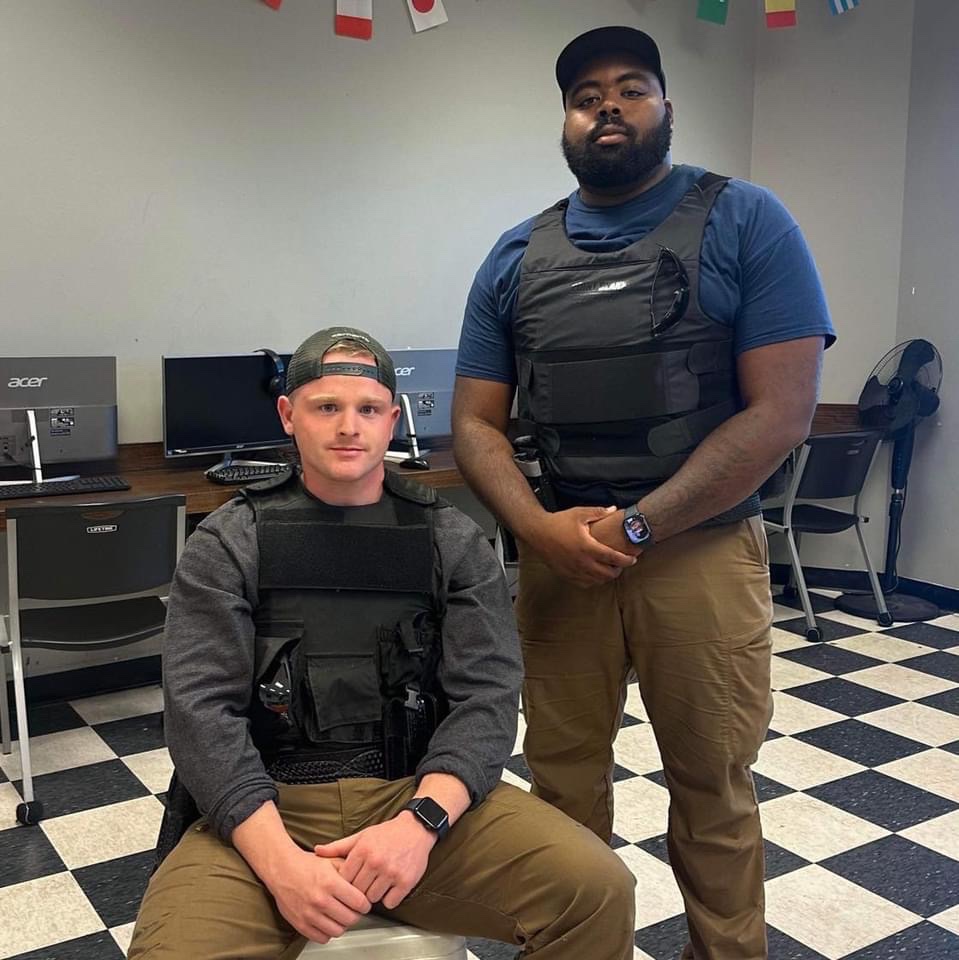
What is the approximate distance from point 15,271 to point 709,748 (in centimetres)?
282

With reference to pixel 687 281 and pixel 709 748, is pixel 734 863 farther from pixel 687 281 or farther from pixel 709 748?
pixel 687 281

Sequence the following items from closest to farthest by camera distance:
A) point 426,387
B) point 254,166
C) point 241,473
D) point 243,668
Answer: point 243,668 → point 241,473 → point 254,166 → point 426,387

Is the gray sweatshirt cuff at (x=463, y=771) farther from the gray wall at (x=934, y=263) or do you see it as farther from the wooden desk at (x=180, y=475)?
the gray wall at (x=934, y=263)

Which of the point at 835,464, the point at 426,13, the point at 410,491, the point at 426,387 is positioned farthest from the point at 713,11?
the point at 410,491

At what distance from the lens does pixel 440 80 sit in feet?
14.3

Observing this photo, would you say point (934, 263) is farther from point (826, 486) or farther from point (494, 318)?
point (494, 318)

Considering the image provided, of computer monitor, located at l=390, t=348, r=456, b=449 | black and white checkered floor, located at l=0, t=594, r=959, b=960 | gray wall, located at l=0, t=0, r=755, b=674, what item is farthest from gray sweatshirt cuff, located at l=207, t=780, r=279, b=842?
computer monitor, located at l=390, t=348, r=456, b=449

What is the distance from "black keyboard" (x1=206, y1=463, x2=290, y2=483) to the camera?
11.6ft

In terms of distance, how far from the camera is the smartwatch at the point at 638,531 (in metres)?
1.72

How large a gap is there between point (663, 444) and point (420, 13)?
10.1 feet

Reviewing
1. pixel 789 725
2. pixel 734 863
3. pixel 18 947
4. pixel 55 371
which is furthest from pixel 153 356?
pixel 734 863

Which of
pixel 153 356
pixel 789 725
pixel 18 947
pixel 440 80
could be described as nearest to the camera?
pixel 18 947

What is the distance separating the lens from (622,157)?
1.79 meters

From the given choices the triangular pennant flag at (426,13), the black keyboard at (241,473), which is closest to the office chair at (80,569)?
the black keyboard at (241,473)
